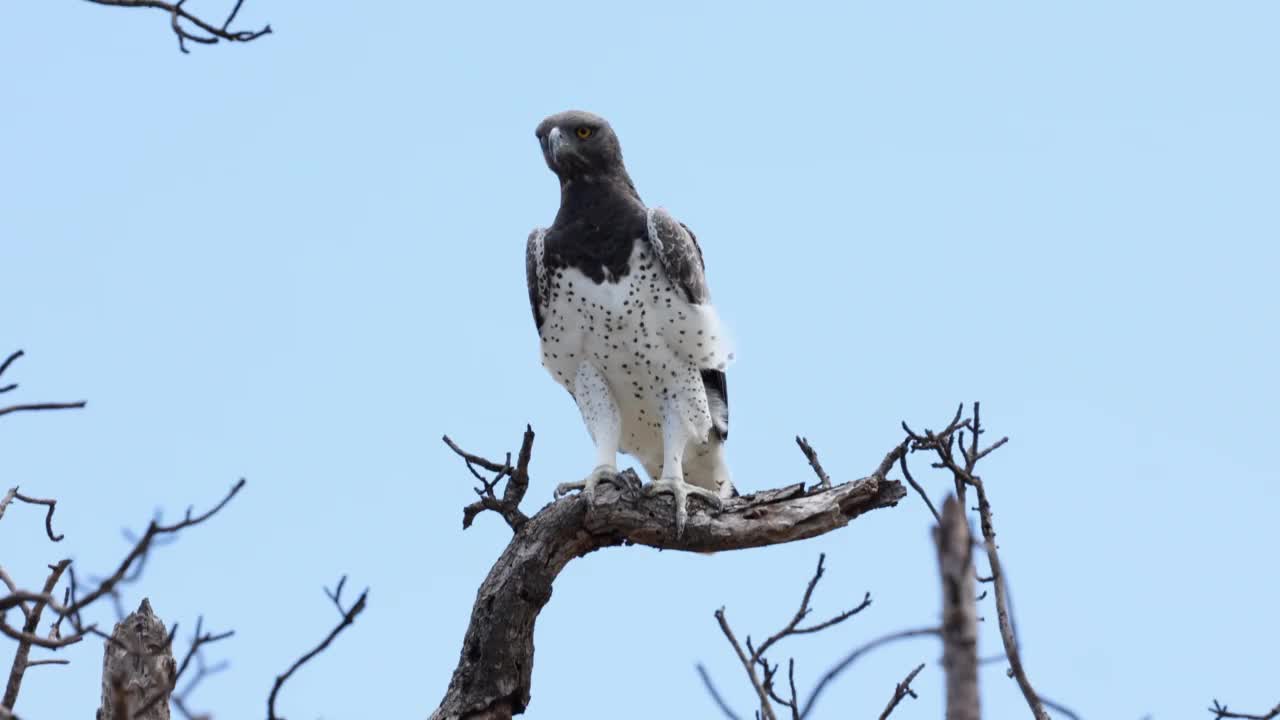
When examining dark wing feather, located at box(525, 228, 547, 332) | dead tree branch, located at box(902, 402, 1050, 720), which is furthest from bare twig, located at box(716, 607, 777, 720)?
dark wing feather, located at box(525, 228, 547, 332)

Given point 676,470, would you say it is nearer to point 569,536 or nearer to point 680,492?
point 680,492

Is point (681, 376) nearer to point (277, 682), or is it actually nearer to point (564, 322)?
point (564, 322)

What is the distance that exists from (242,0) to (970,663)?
3273 millimetres

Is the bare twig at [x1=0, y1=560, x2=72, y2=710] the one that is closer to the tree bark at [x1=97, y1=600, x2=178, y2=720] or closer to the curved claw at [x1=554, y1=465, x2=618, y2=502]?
the tree bark at [x1=97, y1=600, x2=178, y2=720]

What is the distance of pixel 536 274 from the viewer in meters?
7.78

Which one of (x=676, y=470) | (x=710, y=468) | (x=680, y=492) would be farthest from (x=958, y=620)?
(x=710, y=468)

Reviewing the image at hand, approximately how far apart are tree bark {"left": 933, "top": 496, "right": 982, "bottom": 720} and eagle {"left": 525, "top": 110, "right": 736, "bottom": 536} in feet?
14.8

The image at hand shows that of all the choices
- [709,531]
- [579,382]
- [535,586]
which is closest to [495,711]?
[535,586]

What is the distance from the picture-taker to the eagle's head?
767cm

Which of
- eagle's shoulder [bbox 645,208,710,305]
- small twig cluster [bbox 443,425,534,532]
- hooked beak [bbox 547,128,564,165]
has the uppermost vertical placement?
hooked beak [bbox 547,128,564,165]

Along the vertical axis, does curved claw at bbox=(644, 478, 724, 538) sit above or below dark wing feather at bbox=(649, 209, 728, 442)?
below

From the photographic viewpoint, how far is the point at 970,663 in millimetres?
2646

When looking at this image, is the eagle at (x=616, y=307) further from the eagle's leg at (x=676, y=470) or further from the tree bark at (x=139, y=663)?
the tree bark at (x=139, y=663)

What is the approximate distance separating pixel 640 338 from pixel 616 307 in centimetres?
19
